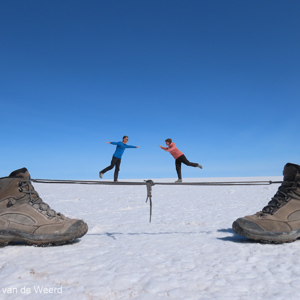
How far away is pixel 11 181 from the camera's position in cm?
196

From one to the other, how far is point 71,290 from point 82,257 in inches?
18.5

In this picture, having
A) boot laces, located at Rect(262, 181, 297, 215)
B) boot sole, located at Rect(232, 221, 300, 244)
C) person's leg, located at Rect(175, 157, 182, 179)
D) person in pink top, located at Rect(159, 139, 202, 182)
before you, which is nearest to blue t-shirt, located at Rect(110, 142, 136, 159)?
person in pink top, located at Rect(159, 139, 202, 182)

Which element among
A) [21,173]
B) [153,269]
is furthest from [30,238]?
[153,269]

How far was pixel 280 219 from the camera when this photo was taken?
6.49 ft

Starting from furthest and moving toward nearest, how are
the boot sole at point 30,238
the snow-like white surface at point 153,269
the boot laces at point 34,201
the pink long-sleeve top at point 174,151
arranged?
the pink long-sleeve top at point 174,151 → the boot laces at point 34,201 → the boot sole at point 30,238 → the snow-like white surface at point 153,269

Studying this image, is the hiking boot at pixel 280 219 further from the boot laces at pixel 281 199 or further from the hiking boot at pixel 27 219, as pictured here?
the hiking boot at pixel 27 219

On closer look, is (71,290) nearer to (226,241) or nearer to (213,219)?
(226,241)

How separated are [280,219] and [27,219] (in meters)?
1.88

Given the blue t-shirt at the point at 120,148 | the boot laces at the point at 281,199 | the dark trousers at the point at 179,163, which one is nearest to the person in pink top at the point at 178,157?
the dark trousers at the point at 179,163

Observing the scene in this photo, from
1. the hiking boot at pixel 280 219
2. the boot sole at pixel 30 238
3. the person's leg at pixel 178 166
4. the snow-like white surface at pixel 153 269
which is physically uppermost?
the person's leg at pixel 178 166

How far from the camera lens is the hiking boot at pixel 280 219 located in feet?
6.26

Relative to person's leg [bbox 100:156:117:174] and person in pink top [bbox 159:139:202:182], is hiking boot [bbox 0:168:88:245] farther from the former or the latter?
person's leg [bbox 100:156:117:174]

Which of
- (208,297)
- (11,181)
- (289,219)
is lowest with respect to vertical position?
(208,297)

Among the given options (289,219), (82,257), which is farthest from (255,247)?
(82,257)
